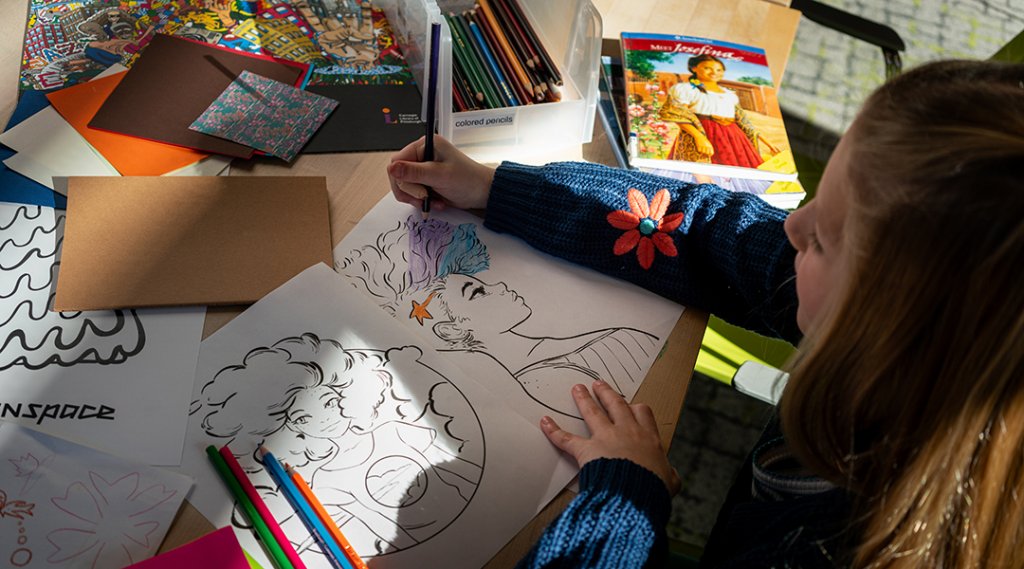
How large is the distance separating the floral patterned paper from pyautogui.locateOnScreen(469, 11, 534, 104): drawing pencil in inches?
8.0

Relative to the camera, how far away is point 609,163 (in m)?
1.00

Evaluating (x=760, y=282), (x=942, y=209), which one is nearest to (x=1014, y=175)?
(x=942, y=209)

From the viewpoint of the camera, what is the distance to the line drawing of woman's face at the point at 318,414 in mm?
703

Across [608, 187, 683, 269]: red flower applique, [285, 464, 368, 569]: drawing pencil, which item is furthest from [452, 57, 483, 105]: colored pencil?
[285, 464, 368, 569]: drawing pencil

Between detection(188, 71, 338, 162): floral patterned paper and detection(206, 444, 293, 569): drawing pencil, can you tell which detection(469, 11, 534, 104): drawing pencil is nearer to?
detection(188, 71, 338, 162): floral patterned paper

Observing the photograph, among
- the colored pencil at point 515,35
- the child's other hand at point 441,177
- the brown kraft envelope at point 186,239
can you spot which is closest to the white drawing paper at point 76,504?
the brown kraft envelope at point 186,239

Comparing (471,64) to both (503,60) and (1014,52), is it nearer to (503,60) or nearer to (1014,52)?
(503,60)

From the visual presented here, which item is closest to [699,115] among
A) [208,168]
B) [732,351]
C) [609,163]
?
[609,163]

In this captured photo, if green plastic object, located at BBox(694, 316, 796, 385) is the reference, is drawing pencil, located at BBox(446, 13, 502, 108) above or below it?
above

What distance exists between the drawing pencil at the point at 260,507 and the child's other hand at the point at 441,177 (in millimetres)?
346

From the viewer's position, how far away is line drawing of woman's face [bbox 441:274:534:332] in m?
0.80

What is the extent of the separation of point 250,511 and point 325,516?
2.3 inches

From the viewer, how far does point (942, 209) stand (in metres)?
0.50

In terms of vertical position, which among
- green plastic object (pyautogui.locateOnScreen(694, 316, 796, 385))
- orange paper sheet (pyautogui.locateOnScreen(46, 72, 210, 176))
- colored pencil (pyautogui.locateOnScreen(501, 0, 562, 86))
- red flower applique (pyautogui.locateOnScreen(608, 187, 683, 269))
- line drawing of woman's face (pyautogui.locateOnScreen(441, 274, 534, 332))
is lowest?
green plastic object (pyautogui.locateOnScreen(694, 316, 796, 385))
